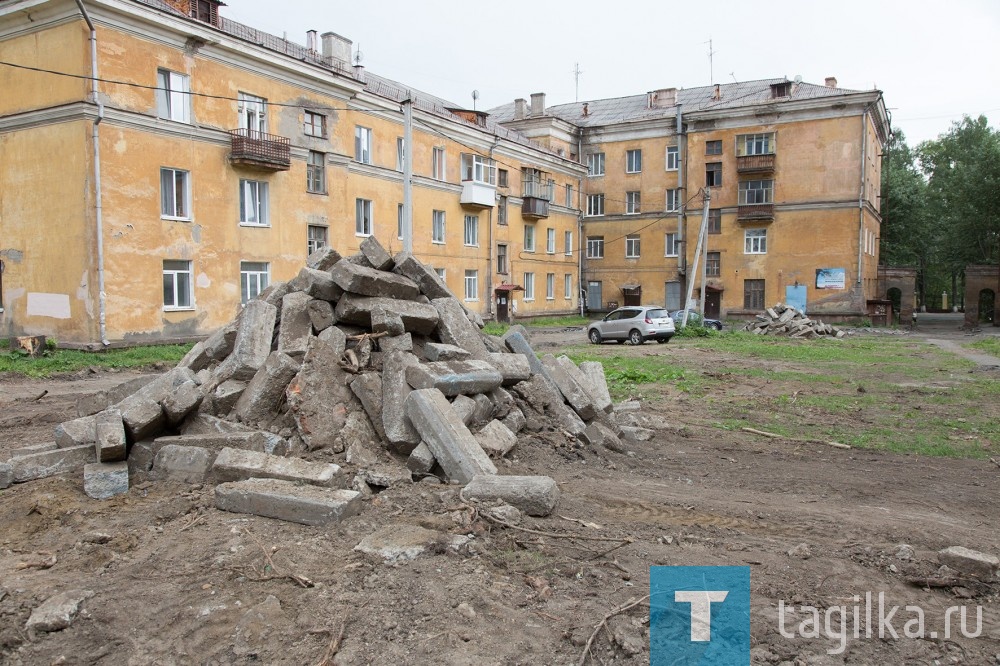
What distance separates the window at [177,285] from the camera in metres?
21.5

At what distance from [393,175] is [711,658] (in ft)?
95.5

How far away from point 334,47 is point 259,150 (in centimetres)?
913

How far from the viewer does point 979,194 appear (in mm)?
44156

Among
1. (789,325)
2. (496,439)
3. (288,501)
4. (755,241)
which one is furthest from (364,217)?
(288,501)

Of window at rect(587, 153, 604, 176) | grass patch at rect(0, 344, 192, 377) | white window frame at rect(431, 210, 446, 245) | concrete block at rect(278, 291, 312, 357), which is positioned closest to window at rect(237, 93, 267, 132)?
grass patch at rect(0, 344, 192, 377)

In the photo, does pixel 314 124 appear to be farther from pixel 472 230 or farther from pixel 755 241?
pixel 755 241

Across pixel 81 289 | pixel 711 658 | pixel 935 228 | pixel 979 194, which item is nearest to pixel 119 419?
pixel 711 658

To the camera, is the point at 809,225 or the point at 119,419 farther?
the point at 809,225

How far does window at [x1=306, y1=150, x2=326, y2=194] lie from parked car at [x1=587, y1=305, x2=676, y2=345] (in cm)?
1233

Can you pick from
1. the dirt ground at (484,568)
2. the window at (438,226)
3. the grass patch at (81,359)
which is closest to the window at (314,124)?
the window at (438,226)

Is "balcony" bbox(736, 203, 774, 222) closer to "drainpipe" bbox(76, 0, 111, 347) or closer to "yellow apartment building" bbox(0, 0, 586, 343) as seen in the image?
"yellow apartment building" bbox(0, 0, 586, 343)

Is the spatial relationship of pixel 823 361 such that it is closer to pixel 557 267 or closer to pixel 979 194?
pixel 557 267

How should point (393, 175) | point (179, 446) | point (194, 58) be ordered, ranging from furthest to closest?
1. point (393, 175)
2. point (194, 58)
3. point (179, 446)

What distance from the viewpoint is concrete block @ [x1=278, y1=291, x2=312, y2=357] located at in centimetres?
845
